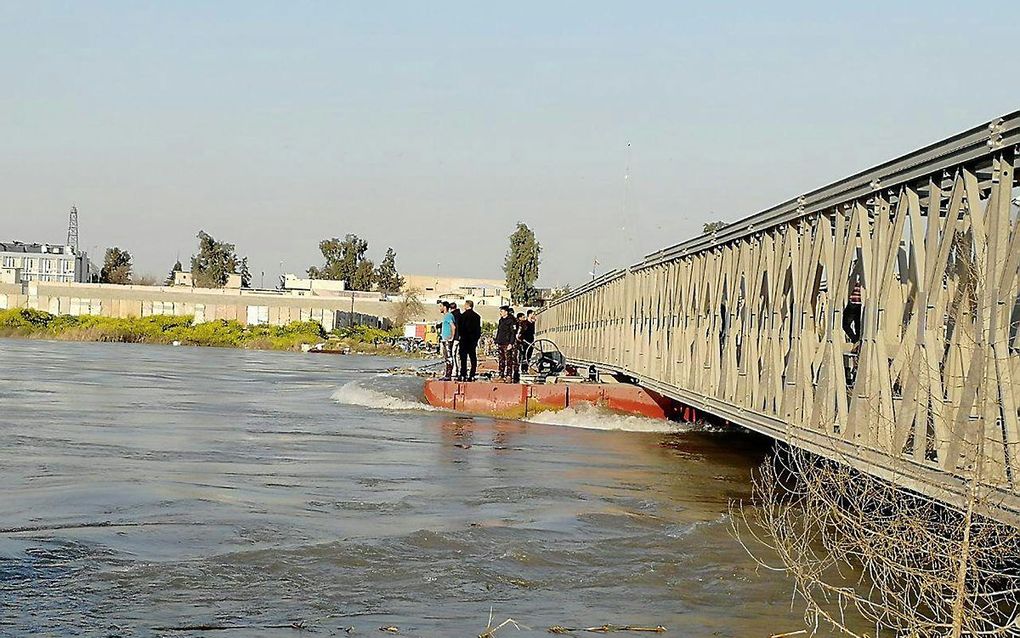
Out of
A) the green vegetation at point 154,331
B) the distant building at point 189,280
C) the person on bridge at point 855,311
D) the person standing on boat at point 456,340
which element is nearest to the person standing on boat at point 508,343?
the person standing on boat at point 456,340

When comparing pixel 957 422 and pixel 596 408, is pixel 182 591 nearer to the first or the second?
pixel 957 422

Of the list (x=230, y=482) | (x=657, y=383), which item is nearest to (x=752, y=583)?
(x=230, y=482)

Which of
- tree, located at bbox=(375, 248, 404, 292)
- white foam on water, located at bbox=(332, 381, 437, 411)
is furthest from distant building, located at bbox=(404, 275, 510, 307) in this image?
white foam on water, located at bbox=(332, 381, 437, 411)

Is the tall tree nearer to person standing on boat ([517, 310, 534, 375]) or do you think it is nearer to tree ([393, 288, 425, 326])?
tree ([393, 288, 425, 326])

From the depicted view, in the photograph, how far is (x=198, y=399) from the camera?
102 feet

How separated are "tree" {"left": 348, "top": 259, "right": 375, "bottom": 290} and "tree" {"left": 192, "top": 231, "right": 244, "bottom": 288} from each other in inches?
628

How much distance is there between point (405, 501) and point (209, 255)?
152m

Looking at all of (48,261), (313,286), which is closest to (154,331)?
(313,286)

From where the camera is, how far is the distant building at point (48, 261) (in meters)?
180

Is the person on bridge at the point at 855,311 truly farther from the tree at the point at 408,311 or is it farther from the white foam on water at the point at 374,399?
A: the tree at the point at 408,311

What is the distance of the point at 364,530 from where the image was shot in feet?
41.2

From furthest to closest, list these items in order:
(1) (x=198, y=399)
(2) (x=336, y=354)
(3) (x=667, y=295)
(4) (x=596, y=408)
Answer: (2) (x=336, y=354) < (1) (x=198, y=399) < (4) (x=596, y=408) < (3) (x=667, y=295)

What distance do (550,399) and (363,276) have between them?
130 m

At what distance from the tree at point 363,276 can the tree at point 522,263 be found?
28.7 metres
